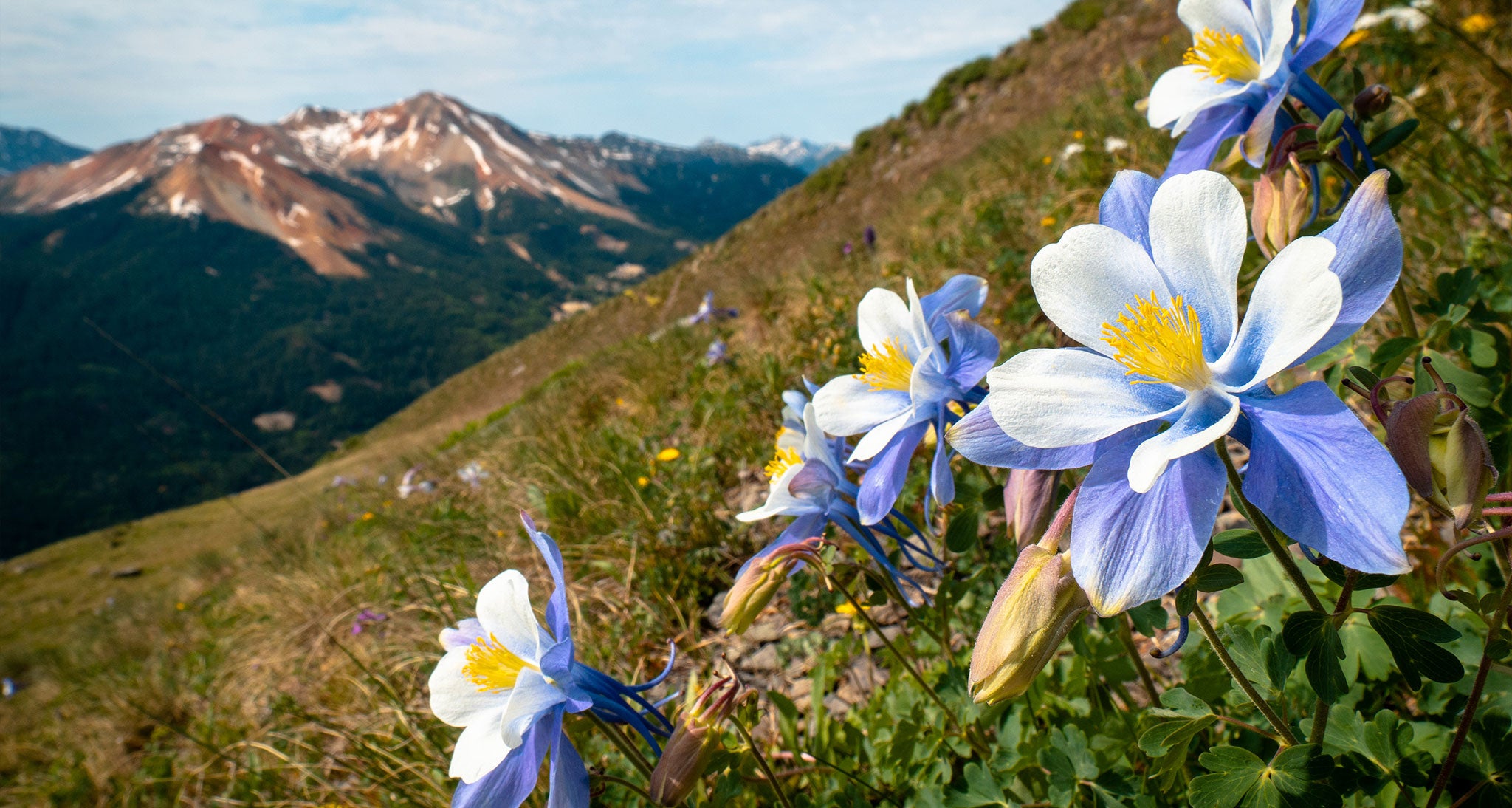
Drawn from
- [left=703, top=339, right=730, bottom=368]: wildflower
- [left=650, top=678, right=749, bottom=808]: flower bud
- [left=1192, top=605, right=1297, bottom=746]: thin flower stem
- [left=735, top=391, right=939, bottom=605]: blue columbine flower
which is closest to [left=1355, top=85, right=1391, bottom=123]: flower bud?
[left=1192, top=605, right=1297, bottom=746]: thin flower stem

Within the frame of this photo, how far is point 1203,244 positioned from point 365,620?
4642 mm

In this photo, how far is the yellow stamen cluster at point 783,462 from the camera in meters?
1.44

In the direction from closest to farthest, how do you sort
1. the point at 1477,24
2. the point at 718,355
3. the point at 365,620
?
1. the point at 1477,24
2. the point at 365,620
3. the point at 718,355

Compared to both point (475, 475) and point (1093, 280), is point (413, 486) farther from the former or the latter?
point (1093, 280)

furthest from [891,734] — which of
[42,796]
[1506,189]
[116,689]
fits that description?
[116,689]

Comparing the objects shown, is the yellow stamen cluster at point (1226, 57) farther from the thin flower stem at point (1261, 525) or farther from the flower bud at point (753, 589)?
the flower bud at point (753, 589)

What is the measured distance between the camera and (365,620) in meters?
4.23

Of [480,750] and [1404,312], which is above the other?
[1404,312]

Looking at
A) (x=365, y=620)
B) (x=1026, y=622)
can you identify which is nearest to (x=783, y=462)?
(x=1026, y=622)

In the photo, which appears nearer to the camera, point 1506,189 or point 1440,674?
point 1440,674

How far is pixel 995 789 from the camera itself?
135 centimetres

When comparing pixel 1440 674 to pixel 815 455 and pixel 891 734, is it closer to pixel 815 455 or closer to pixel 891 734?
pixel 815 455

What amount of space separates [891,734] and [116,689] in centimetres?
744

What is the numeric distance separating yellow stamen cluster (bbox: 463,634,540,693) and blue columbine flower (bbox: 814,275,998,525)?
0.60 m
